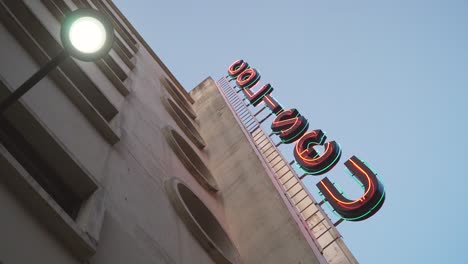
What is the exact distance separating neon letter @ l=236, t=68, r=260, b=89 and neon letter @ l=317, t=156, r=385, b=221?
15.1 meters

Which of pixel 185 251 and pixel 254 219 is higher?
pixel 185 251

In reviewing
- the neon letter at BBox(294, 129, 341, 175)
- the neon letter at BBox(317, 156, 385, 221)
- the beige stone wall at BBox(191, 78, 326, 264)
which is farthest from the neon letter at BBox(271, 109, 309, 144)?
the neon letter at BBox(317, 156, 385, 221)

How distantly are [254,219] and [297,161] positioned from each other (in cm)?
645

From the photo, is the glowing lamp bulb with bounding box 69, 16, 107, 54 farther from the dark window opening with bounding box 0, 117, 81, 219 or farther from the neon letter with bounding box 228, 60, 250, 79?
the neon letter with bounding box 228, 60, 250, 79

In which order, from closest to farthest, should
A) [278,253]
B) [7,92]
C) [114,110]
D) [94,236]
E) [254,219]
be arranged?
[94,236]
[7,92]
[114,110]
[278,253]
[254,219]

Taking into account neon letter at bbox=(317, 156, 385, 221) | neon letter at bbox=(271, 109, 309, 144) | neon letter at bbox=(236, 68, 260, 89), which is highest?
neon letter at bbox=(236, 68, 260, 89)

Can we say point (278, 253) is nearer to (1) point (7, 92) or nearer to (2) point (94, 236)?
(2) point (94, 236)

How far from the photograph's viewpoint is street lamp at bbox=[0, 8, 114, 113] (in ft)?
12.5

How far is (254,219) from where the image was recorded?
1204 centimetres

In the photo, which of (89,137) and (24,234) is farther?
(89,137)

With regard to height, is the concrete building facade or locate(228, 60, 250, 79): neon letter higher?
the concrete building facade

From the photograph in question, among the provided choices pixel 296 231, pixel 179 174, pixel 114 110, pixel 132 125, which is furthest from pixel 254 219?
pixel 114 110

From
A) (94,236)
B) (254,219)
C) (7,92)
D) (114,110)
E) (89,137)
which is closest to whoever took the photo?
(94,236)

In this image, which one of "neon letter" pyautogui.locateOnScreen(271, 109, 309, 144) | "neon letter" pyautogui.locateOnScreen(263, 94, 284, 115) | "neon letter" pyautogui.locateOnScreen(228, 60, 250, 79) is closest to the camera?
→ "neon letter" pyautogui.locateOnScreen(271, 109, 309, 144)
